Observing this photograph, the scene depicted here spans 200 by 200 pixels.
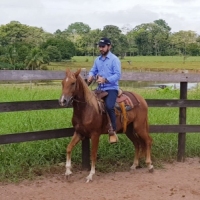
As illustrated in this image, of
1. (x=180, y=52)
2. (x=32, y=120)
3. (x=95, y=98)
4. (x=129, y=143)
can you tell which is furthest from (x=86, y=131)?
(x=180, y=52)

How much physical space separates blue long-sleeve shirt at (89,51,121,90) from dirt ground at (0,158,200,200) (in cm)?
134

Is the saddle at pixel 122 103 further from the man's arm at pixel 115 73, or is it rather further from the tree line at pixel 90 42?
the tree line at pixel 90 42

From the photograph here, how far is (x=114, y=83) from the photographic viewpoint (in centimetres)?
587

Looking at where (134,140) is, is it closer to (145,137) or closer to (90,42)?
(145,137)

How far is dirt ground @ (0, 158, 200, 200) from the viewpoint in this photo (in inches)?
204

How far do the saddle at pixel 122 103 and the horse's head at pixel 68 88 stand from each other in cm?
60

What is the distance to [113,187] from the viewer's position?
218 inches

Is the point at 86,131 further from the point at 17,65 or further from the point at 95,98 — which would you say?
the point at 17,65

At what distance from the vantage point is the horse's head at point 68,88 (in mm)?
5203

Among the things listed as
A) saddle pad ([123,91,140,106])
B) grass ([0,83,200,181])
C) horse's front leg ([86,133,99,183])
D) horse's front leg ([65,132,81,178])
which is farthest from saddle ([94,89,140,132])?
grass ([0,83,200,181])

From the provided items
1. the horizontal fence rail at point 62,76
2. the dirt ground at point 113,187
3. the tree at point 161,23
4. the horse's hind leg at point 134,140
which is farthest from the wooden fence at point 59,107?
the tree at point 161,23

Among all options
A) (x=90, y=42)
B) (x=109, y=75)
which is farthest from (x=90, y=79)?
(x=90, y=42)

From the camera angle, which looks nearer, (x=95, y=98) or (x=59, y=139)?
(x=95, y=98)

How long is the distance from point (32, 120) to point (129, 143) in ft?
6.15
